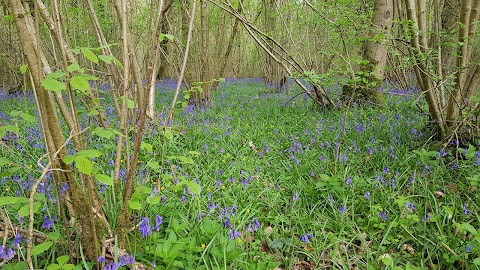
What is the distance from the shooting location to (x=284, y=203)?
279cm

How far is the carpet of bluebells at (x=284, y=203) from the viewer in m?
1.88

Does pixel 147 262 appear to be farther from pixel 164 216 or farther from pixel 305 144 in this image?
pixel 305 144

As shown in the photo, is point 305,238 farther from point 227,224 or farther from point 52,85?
point 52,85

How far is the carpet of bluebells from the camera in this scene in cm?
188

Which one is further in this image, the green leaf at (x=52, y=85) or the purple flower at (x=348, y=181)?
the purple flower at (x=348, y=181)

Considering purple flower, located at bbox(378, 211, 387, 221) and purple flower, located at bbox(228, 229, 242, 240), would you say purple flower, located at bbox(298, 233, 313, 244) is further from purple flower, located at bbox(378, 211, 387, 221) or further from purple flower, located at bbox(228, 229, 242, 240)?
purple flower, located at bbox(378, 211, 387, 221)

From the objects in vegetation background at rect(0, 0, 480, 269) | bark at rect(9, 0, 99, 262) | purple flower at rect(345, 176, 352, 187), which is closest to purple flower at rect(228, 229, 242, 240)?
vegetation background at rect(0, 0, 480, 269)

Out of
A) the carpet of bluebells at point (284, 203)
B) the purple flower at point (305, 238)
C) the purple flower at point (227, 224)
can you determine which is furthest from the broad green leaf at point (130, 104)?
the purple flower at point (305, 238)

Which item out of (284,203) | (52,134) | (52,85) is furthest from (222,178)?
(52,85)

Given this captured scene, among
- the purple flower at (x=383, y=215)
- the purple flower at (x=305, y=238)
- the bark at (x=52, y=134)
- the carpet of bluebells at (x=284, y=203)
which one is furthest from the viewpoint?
the purple flower at (x=383, y=215)

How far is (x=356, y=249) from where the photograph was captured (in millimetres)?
2254

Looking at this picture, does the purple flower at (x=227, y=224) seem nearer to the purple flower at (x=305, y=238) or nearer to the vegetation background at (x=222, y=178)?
the vegetation background at (x=222, y=178)

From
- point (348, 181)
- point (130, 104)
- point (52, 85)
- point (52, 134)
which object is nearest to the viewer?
point (52, 85)

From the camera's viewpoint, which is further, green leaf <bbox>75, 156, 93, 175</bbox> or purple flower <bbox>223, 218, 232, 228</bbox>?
purple flower <bbox>223, 218, 232, 228</bbox>
